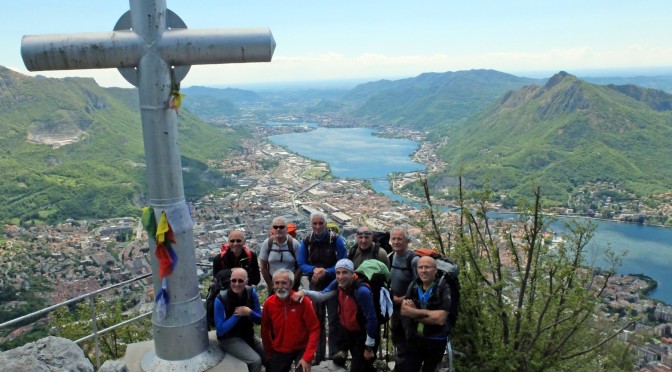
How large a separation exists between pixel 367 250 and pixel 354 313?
2.75 feet

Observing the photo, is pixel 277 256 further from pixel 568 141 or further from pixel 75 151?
pixel 568 141

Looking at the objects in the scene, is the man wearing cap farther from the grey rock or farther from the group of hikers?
the grey rock

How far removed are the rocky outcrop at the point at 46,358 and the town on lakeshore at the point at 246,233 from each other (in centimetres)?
550

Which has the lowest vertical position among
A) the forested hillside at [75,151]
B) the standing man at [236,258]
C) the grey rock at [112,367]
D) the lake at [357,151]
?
the lake at [357,151]

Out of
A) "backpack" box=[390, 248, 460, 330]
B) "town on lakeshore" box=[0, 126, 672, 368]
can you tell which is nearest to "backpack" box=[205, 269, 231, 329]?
"backpack" box=[390, 248, 460, 330]

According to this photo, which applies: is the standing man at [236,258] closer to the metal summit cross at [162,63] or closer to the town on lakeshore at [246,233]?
the metal summit cross at [162,63]

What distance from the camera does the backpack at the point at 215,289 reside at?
4754 mm

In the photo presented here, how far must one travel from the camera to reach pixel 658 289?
38.1 m

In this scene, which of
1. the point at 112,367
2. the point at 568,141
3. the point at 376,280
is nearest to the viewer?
the point at 112,367

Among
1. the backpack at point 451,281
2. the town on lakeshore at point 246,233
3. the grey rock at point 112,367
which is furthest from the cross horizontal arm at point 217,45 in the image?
the town on lakeshore at point 246,233

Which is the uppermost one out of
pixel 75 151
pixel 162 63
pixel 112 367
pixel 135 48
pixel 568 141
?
pixel 135 48

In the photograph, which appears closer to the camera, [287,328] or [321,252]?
[287,328]

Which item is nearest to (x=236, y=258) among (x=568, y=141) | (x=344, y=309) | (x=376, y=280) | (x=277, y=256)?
(x=277, y=256)

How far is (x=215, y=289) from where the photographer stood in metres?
4.81
